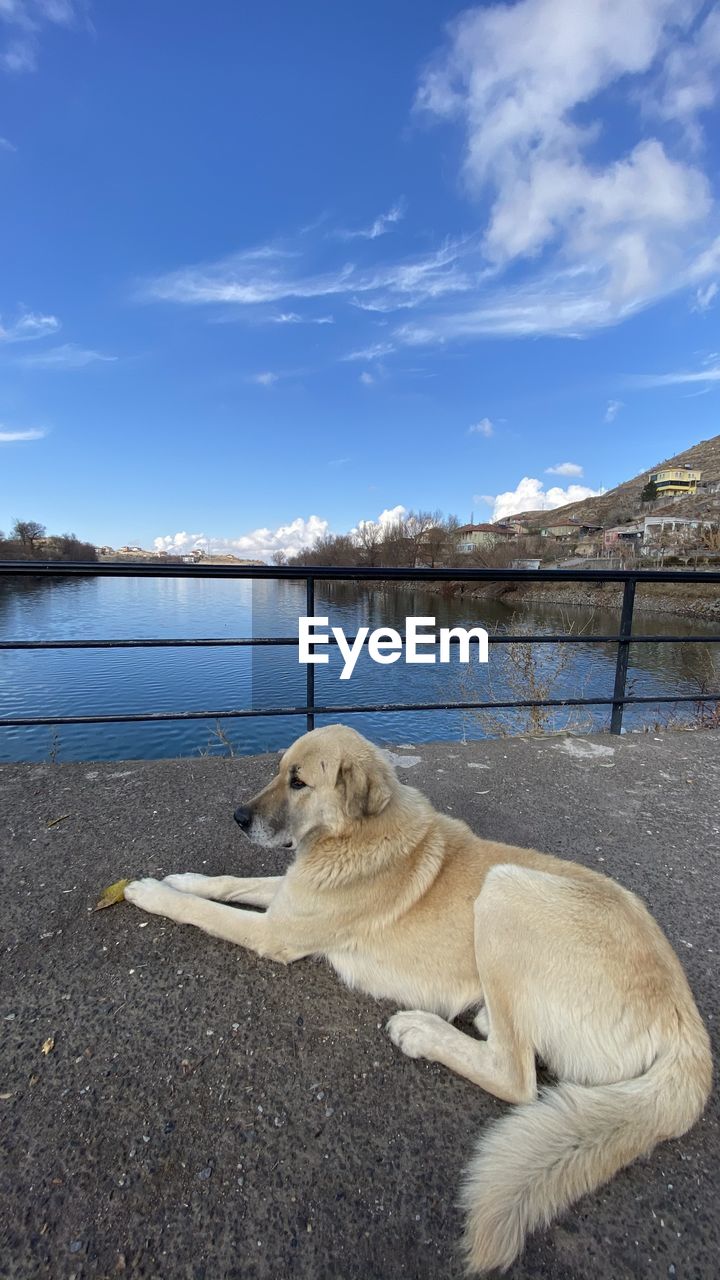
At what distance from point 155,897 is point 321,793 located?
2.45 ft

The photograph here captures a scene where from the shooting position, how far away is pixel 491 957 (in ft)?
4.78

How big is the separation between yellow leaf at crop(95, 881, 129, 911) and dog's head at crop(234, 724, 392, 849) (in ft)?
2.03

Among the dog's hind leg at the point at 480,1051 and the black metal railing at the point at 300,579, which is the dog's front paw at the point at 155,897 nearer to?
the dog's hind leg at the point at 480,1051

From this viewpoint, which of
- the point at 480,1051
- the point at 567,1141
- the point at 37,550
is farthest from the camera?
the point at 37,550

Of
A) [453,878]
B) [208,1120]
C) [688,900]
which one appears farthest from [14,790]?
[688,900]

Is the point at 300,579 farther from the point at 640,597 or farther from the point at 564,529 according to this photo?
the point at 564,529

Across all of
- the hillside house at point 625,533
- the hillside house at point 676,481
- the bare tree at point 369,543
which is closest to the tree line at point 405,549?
the bare tree at point 369,543

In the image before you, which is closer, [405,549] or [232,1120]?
[232,1120]

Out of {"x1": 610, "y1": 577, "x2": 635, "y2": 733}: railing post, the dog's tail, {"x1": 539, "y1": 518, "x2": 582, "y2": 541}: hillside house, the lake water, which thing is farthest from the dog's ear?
{"x1": 539, "y1": 518, "x2": 582, "y2": 541}: hillside house

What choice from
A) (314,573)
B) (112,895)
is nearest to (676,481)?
(314,573)

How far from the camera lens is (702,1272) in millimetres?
1019

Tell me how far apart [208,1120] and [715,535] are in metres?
50.8

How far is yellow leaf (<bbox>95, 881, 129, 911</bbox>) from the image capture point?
1974mm

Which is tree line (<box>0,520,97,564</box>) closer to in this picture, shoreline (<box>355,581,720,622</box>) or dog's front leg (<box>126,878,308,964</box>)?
dog's front leg (<box>126,878,308,964</box>)
